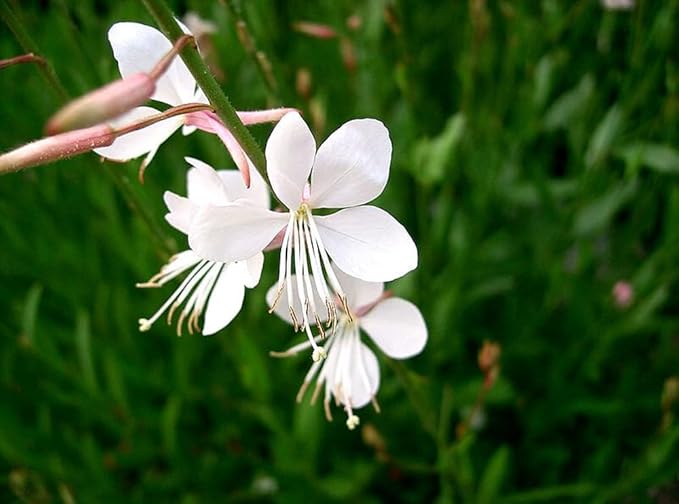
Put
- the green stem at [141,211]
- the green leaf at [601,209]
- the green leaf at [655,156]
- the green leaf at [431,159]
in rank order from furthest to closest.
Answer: the green leaf at [601,209] → the green leaf at [655,156] → the green leaf at [431,159] → the green stem at [141,211]

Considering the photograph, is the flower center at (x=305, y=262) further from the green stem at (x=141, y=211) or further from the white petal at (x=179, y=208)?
the green stem at (x=141, y=211)

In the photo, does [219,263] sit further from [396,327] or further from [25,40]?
[25,40]

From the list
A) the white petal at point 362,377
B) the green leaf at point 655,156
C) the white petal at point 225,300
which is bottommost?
the green leaf at point 655,156

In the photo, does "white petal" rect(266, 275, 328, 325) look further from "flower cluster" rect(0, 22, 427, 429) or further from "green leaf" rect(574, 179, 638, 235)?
"green leaf" rect(574, 179, 638, 235)

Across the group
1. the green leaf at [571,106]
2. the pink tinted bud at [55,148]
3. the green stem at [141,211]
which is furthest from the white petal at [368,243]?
the green leaf at [571,106]

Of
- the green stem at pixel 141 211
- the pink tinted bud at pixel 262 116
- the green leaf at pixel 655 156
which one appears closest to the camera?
the pink tinted bud at pixel 262 116

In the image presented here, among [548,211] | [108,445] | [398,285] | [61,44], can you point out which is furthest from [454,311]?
[61,44]

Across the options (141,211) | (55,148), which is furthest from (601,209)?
(55,148)

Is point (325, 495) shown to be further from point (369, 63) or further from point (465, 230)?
point (369, 63)
